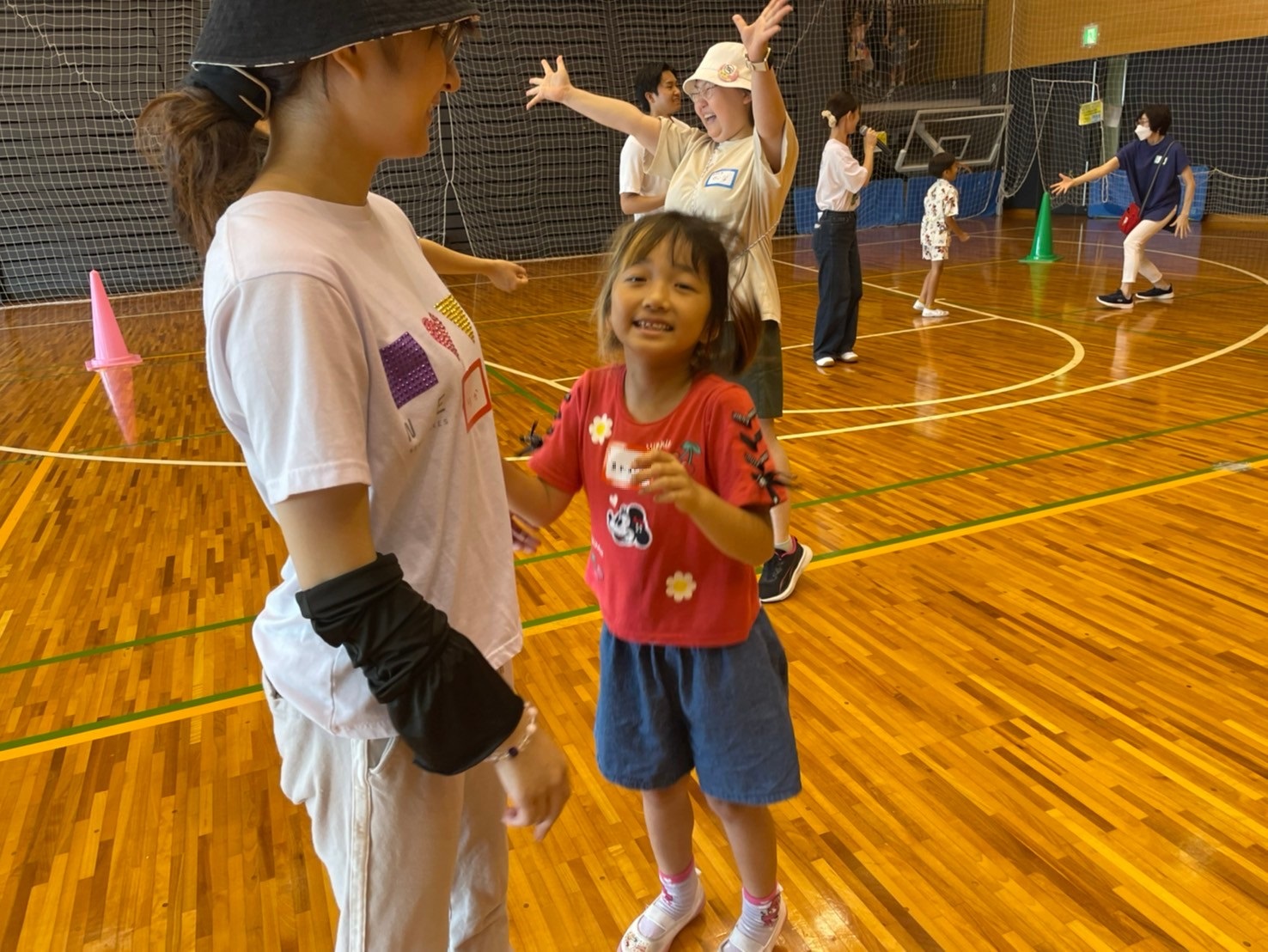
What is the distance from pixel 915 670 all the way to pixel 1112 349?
169 inches

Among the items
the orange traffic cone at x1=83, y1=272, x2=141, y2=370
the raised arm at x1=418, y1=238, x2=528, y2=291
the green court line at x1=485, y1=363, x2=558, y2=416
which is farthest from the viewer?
the orange traffic cone at x1=83, y1=272, x2=141, y2=370

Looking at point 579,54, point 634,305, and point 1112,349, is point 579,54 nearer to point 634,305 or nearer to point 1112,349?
point 1112,349

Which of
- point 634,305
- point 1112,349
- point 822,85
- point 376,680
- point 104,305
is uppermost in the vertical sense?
point 822,85

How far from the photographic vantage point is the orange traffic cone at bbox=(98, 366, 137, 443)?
5.35 m

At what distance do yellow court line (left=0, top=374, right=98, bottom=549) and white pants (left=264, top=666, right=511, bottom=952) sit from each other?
134 inches

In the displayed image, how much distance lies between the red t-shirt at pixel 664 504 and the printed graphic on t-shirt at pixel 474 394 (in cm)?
33

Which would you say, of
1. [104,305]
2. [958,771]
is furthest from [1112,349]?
[104,305]

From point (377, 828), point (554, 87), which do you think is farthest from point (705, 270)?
point (554, 87)

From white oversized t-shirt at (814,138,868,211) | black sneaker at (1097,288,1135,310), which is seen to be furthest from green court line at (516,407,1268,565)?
black sneaker at (1097,288,1135,310)

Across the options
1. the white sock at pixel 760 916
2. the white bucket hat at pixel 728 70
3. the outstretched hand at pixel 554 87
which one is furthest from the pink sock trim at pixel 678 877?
the outstretched hand at pixel 554 87

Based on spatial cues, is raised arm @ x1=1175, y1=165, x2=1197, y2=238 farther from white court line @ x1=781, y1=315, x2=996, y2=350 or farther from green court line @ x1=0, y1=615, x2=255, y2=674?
green court line @ x1=0, y1=615, x2=255, y2=674

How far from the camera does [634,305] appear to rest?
1.36m

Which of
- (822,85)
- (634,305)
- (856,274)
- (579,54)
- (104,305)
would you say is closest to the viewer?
(634,305)

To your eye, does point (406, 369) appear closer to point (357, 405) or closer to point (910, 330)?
point (357, 405)
